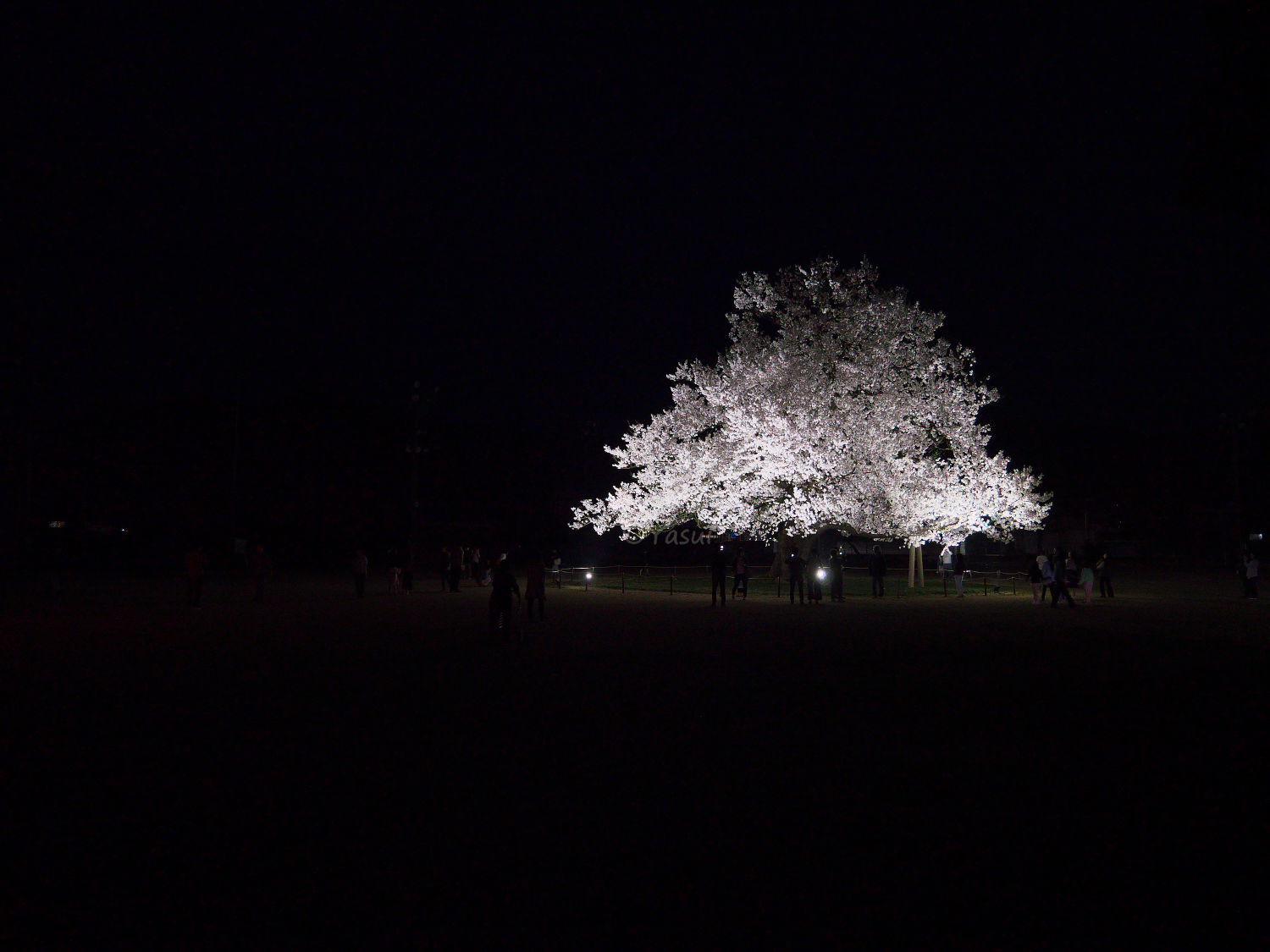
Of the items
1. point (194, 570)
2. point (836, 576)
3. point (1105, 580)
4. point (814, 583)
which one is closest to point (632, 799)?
point (194, 570)

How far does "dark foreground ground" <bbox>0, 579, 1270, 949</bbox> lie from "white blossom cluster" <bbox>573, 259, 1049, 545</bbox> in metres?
20.4

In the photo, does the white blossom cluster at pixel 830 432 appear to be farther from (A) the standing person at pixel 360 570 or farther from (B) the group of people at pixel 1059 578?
(A) the standing person at pixel 360 570

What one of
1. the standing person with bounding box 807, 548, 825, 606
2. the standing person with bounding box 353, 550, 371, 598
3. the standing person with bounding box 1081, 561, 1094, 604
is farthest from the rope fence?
the standing person with bounding box 353, 550, 371, 598

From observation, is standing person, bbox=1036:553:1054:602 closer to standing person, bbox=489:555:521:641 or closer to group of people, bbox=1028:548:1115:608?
group of people, bbox=1028:548:1115:608

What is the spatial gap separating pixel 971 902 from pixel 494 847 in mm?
2605

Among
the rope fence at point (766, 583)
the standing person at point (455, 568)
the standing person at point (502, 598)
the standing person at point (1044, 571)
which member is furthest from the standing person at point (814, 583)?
the standing person at point (502, 598)

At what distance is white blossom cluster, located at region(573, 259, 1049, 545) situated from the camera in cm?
3566

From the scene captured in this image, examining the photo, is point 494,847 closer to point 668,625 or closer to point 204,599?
point 668,625

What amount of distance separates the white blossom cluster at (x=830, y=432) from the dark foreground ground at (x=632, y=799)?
66.9ft

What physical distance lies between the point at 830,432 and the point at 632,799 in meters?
29.8

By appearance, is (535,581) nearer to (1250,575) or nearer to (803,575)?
Answer: (803,575)

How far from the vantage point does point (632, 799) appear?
7.02m

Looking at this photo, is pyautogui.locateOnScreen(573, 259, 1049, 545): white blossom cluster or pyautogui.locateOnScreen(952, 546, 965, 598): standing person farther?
pyautogui.locateOnScreen(573, 259, 1049, 545): white blossom cluster

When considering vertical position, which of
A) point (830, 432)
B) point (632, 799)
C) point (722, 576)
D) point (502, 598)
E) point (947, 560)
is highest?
point (830, 432)
